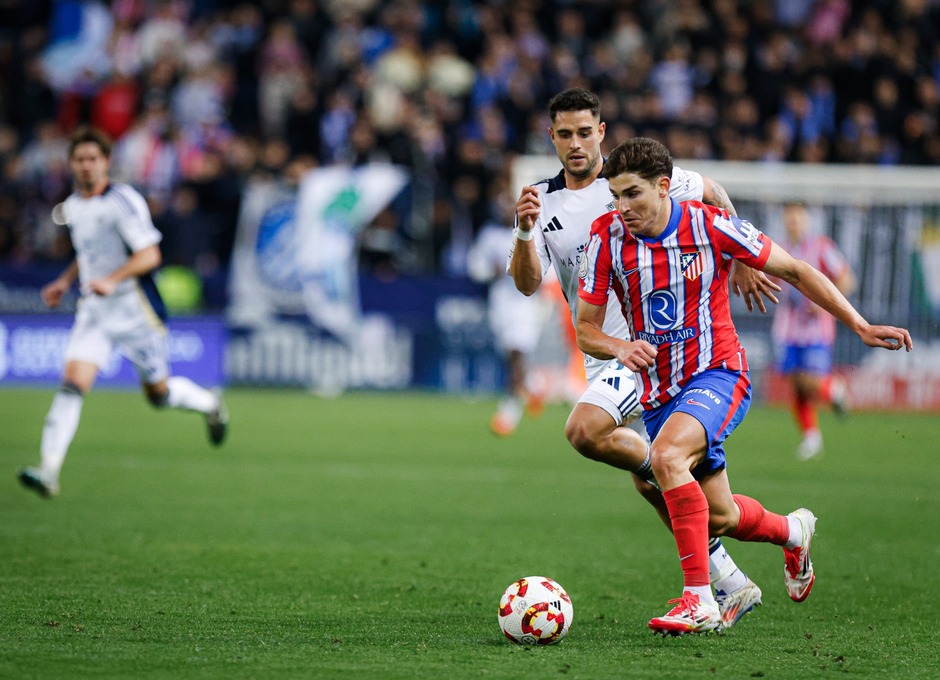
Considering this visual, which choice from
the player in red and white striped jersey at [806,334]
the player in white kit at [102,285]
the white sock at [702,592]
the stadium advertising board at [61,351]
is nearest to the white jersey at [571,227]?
the white sock at [702,592]

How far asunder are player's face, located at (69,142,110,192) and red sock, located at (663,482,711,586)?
5.97 metres

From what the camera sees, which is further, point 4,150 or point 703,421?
point 4,150

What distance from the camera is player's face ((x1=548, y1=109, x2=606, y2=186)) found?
265 inches

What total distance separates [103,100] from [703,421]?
1903 centimetres

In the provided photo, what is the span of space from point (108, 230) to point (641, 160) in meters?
5.82

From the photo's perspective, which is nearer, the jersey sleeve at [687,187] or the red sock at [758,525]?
the red sock at [758,525]

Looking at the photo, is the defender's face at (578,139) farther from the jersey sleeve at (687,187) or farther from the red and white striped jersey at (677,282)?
the red and white striped jersey at (677,282)

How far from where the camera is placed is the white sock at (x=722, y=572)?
6.25 m

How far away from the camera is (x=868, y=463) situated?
13250 mm

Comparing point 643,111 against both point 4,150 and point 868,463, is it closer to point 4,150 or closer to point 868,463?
point 868,463

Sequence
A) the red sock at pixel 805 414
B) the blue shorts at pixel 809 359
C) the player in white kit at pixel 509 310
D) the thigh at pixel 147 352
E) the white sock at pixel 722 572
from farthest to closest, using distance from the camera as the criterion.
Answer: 1. the player in white kit at pixel 509 310
2. the blue shorts at pixel 809 359
3. the red sock at pixel 805 414
4. the thigh at pixel 147 352
5. the white sock at pixel 722 572

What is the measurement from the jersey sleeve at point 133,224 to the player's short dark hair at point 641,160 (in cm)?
529

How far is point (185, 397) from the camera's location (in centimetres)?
1160


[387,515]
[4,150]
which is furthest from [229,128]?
[387,515]
